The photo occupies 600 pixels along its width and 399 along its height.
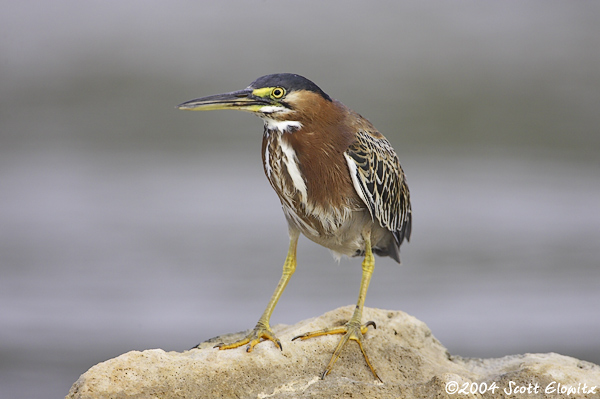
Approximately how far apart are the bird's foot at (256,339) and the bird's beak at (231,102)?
143 cm

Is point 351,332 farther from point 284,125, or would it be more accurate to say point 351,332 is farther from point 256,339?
point 284,125

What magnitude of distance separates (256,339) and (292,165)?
3.69 ft

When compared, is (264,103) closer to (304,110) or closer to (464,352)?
(304,110)

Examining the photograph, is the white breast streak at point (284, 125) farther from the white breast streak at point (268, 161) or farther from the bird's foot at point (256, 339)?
the bird's foot at point (256, 339)

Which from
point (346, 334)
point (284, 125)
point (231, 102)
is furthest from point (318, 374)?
point (231, 102)

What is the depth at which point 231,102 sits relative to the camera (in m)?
4.09

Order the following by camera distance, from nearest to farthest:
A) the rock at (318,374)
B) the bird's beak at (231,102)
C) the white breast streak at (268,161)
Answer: the rock at (318,374)
the bird's beak at (231,102)
the white breast streak at (268,161)

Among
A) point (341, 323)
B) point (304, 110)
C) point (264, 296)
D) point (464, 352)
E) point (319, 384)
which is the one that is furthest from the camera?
point (264, 296)

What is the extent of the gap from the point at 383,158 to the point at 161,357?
1988 millimetres

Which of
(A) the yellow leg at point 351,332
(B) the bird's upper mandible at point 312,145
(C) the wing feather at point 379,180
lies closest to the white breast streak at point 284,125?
(B) the bird's upper mandible at point 312,145

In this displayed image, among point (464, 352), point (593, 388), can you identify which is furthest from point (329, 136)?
point (464, 352)

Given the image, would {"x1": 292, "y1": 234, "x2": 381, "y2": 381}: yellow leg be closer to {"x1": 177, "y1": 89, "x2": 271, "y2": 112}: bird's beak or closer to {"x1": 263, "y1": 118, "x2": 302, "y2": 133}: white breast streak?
{"x1": 263, "y1": 118, "x2": 302, "y2": 133}: white breast streak

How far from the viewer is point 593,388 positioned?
13.2ft

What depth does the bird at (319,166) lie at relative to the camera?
4.14 meters
